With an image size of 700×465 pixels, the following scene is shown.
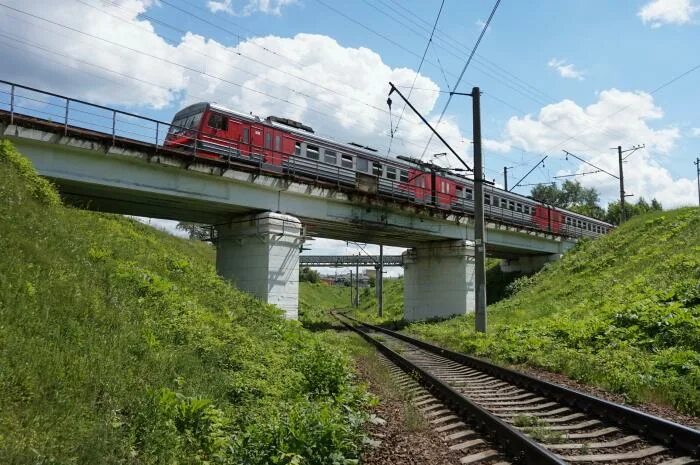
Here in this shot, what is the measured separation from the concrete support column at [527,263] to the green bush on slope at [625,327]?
43.5ft

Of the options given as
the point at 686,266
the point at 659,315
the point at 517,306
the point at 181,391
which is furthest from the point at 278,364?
the point at 517,306

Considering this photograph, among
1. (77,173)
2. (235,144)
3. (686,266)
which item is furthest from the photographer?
(235,144)

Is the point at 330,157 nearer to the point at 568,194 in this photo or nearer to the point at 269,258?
the point at 269,258

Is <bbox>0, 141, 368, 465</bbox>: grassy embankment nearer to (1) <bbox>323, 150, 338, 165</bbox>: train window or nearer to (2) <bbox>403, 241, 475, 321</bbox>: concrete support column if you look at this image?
(1) <bbox>323, 150, 338, 165</bbox>: train window

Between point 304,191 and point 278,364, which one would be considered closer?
point 278,364

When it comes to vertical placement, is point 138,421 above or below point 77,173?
below

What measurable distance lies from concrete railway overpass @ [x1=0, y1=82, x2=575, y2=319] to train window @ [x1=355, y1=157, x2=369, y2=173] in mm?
1682

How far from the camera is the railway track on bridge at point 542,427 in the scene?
18.9ft

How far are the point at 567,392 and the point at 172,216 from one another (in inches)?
780

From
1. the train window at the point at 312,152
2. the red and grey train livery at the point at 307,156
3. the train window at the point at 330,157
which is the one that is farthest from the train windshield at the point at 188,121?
the train window at the point at 330,157

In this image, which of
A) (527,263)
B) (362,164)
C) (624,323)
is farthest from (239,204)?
(527,263)

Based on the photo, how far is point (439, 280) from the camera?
A: 34.4 m

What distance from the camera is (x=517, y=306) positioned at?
2941 cm

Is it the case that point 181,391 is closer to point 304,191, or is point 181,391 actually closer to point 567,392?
point 567,392
